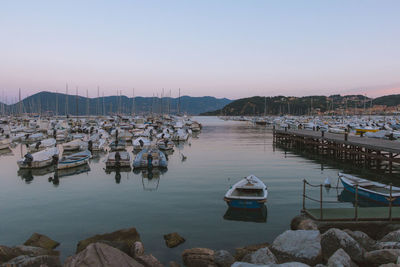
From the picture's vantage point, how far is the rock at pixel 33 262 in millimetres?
9210

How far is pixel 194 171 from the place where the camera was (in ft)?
96.8

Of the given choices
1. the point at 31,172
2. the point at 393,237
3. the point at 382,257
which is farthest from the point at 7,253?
the point at 31,172

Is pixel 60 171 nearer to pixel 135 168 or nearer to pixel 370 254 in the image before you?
pixel 135 168

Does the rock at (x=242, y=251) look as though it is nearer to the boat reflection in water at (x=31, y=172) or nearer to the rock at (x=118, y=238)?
the rock at (x=118, y=238)

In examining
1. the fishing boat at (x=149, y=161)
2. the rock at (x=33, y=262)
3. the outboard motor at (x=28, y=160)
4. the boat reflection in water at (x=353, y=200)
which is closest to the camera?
the rock at (x=33, y=262)

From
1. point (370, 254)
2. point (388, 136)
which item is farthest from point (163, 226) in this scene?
point (388, 136)

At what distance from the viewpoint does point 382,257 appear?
31.1 ft

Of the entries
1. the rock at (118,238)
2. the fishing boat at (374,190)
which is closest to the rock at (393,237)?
the fishing boat at (374,190)

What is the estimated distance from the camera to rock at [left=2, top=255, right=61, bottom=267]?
30.2ft

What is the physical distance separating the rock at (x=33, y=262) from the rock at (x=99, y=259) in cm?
166

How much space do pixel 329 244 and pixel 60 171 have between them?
26.4 meters

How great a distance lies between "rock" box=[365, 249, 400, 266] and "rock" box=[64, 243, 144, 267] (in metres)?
7.49

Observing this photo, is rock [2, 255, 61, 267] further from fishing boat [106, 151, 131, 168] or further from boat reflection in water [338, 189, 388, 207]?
fishing boat [106, 151, 131, 168]

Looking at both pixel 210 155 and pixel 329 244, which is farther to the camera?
pixel 210 155
